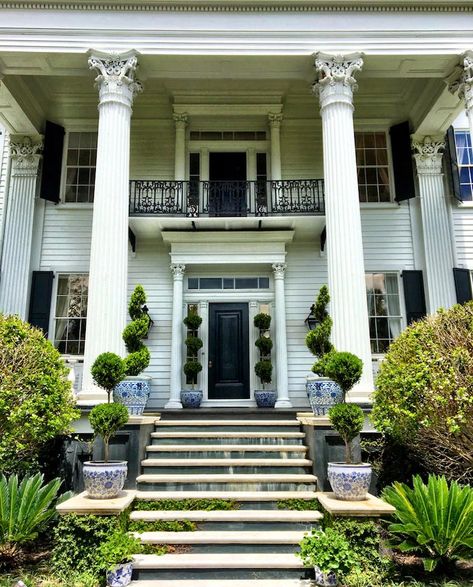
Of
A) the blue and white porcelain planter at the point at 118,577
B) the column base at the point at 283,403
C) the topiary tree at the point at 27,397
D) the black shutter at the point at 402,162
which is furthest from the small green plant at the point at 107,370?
the black shutter at the point at 402,162

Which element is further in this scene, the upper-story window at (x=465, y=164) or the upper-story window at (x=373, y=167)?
the upper-story window at (x=373, y=167)

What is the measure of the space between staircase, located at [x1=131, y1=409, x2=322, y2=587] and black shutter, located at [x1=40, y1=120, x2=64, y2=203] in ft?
21.3

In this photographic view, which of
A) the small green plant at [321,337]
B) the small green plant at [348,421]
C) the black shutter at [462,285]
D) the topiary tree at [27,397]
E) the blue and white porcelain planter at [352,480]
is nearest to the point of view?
the blue and white porcelain planter at [352,480]

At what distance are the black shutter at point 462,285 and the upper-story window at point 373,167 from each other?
8.10ft

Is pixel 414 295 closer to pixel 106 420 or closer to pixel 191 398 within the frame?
pixel 191 398

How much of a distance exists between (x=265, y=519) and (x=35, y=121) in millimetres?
10397

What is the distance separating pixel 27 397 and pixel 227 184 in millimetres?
7343

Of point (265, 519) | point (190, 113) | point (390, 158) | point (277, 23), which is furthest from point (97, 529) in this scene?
point (390, 158)

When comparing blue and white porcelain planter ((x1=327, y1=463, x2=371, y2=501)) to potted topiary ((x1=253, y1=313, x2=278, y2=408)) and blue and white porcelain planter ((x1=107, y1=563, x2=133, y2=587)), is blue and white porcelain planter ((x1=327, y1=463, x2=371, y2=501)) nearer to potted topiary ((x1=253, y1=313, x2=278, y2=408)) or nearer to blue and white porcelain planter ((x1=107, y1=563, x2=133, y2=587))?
blue and white porcelain planter ((x1=107, y1=563, x2=133, y2=587))

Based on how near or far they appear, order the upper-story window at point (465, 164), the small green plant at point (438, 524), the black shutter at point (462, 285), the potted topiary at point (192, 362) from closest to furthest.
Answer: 1. the small green plant at point (438, 524)
2. the potted topiary at point (192, 362)
3. the black shutter at point (462, 285)
4. the upper-story window at point (465, 164)

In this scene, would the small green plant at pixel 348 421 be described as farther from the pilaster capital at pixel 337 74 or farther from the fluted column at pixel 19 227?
the fluted column at pixel 19 227

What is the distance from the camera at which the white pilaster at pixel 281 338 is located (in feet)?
35.6

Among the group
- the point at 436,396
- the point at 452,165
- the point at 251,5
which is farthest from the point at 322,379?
the point at 452,165

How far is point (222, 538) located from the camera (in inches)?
210
